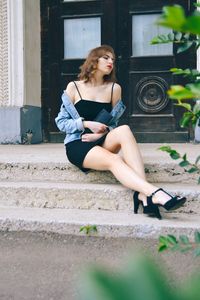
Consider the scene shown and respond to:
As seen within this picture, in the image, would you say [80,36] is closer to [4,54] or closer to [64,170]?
[4,54]

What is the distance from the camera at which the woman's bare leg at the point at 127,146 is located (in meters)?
3.35

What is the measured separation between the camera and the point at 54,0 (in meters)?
6.33

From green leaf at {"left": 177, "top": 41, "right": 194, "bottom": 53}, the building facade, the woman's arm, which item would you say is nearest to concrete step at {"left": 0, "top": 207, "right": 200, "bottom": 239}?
the woman's arm

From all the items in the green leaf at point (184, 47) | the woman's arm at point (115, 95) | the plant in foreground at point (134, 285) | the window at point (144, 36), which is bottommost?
the woman's arm at point (115, 95)

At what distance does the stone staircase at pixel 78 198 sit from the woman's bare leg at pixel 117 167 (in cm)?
14

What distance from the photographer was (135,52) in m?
6.18

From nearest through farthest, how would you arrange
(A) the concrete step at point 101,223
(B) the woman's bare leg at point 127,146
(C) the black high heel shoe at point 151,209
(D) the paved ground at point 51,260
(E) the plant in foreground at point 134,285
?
(E) the plant in foreground at point 134,285 → (D) the paved ground at point 51,260 → (A) the concrete step at point 101,223 → (C) the black high heel shoe at point 151,209 → (B) the woman's bare leg at point 127,146

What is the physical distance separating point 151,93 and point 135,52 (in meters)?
0.55

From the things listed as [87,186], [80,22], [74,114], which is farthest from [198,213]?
[80,22]

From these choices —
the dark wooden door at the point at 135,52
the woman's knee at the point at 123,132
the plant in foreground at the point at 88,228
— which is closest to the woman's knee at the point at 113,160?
the woman's knee at the point at 123,132

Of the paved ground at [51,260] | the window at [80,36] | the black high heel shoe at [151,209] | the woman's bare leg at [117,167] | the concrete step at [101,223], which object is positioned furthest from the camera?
the window at [80,36]

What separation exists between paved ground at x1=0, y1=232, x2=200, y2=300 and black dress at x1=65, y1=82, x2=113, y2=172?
32.0 inches

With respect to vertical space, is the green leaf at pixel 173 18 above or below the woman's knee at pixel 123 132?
above

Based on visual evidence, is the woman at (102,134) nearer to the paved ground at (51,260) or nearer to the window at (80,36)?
the paved ground at (51,260)
